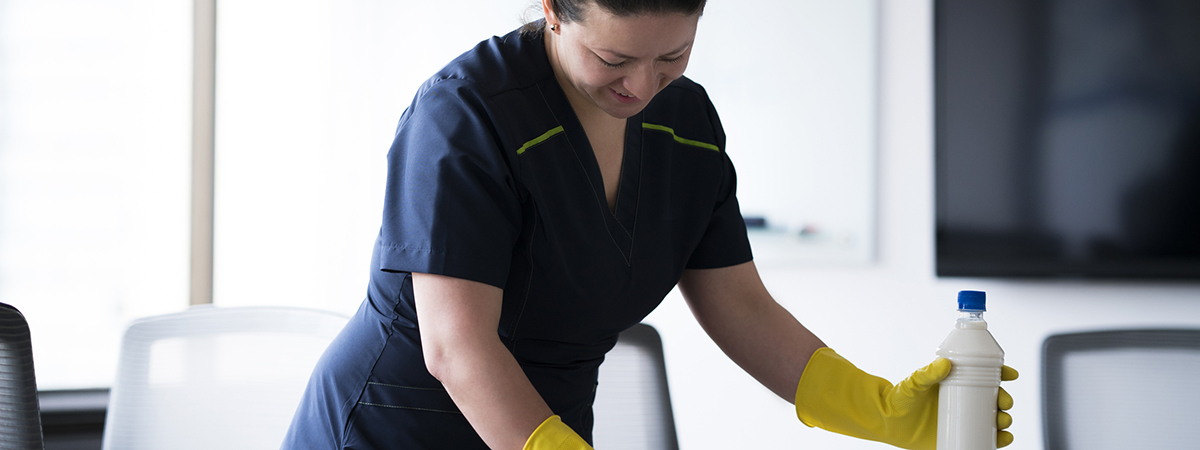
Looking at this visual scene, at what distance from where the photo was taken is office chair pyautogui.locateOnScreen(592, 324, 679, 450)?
4.34 feet

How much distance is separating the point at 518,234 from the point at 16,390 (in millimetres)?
567

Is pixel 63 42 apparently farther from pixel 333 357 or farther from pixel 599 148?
pixel 599 148

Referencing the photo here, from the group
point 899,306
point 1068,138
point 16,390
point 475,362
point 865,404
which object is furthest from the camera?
point 899,306

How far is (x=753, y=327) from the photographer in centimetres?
103

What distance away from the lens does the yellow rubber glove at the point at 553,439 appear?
0.71 metres

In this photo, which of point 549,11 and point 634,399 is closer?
point 549,11

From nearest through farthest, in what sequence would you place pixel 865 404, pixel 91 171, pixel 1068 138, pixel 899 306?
1. pixel 865 404
2. pixel 1068 138
3. pixel 899 306
4. pixel 91 171

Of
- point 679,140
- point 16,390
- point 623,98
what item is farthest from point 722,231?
point 16,390

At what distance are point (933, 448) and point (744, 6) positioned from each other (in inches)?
55.1

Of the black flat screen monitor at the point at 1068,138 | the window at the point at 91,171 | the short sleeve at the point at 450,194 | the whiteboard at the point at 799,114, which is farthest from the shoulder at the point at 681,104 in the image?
the window at the point at 91,171

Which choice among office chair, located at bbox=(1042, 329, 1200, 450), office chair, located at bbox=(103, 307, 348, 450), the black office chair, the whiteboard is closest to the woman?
the black office chair

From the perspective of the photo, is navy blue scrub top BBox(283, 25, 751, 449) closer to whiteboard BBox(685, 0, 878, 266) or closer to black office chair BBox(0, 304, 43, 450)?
black office chair BBox(0, 304, 43, 450)

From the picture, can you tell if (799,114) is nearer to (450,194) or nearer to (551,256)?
(551,256)

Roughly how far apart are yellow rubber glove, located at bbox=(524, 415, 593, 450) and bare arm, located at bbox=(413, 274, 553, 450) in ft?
0.04
